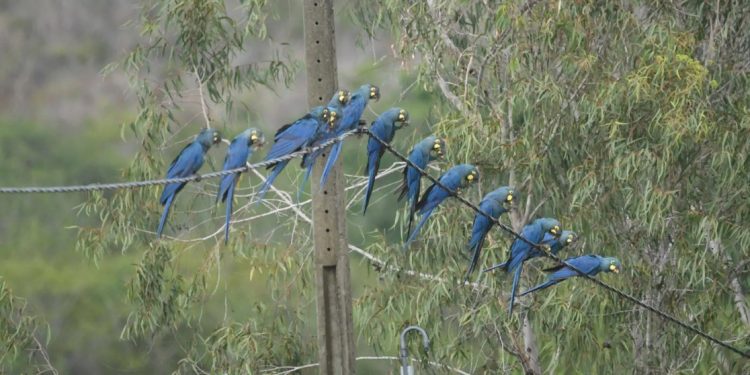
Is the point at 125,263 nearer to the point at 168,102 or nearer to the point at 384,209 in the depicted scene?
the point at 384,209

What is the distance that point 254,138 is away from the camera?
520cm

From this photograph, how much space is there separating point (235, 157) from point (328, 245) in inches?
17.6

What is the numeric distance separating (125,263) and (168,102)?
11.0m

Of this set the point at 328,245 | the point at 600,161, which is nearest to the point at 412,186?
the point at 328,245

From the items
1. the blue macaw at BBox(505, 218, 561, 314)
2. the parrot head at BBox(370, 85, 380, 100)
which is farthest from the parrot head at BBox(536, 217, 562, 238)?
the parrot head at BBox(370, 85, 380, 100)

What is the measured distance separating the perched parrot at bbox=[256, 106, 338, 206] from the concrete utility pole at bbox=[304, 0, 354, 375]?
0.13 metres

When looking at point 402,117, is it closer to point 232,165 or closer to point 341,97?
point 341,97

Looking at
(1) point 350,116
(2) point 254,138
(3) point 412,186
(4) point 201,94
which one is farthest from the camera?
(4) point 201,94

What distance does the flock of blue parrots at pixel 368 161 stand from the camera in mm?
5141

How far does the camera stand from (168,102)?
9102 millimetres

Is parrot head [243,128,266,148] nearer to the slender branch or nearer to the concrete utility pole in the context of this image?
the concrete utility pole

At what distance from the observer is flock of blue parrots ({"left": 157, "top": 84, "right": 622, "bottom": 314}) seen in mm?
5141

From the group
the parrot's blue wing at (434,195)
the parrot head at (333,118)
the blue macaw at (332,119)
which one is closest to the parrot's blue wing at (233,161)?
the blue macaw at (332,119)

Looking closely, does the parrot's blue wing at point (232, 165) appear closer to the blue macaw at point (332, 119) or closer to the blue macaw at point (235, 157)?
the blue macaw at point (235, 157)
